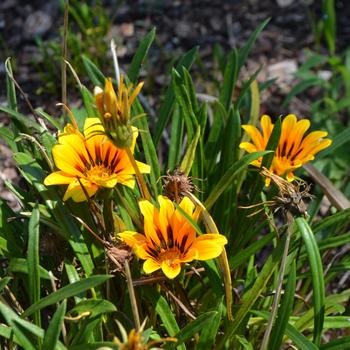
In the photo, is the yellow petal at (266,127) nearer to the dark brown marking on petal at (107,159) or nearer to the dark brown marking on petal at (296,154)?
the dark brown marking on petal at (296,154)

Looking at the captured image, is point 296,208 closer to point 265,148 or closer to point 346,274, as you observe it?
point 265,148

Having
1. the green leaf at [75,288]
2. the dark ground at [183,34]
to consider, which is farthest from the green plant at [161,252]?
the dark ground at [183,34]

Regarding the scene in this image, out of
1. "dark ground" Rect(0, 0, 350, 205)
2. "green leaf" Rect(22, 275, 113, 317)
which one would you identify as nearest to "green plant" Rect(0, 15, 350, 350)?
"green leaf" Rect(22, 275, 113, 317)

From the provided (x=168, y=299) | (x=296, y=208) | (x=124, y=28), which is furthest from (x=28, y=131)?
(x=124, y=28)

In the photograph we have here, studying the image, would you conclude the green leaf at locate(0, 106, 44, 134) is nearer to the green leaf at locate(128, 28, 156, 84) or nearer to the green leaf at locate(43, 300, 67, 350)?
the green leaf at locate(128, 28, 156, 84)

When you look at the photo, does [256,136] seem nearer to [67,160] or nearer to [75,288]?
[67,160]

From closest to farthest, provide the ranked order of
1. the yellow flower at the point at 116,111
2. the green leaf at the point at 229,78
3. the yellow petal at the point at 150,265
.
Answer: the yellow flower at the point at 116,111 → the yellow petal at the point at 150,265 → the green leaf at the point at 229,78
